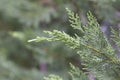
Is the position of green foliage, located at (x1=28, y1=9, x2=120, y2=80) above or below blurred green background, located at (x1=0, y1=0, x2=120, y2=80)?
below

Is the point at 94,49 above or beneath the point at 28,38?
beneath

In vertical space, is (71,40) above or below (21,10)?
below

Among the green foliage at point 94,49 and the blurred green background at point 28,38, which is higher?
the blurred green background at point 28,38

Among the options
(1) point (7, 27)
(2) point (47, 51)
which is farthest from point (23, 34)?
(1) point (7, 27)

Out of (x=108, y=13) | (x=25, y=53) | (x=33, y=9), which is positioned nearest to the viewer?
(x=108, y=13)

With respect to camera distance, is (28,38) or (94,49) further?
(28,38)

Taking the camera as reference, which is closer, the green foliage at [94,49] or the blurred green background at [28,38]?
the green foliage at [94,49]

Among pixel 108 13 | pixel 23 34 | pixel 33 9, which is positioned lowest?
pixel 108 13

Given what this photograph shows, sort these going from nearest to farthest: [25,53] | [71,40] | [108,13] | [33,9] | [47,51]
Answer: [71,40]
[108,13]
[47,51]
[33,9]
[25,53]

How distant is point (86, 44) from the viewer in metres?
1.06

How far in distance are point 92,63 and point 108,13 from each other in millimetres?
689

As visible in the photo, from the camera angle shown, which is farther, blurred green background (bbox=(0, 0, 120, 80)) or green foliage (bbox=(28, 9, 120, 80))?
blurred green background (bbox=(0, 0, 120, 80))

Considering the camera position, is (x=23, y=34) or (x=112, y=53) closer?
(x=112, y=53)

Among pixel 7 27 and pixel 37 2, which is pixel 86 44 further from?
pixel 7 27
